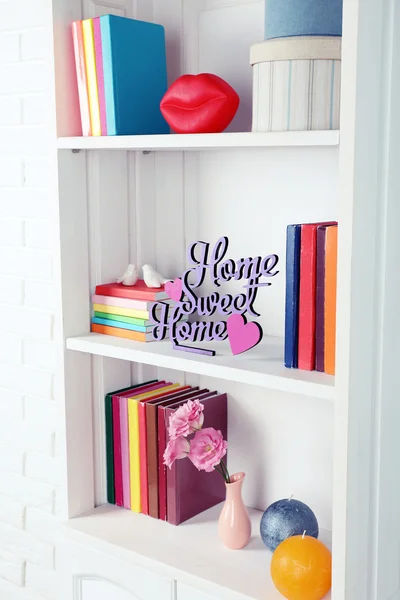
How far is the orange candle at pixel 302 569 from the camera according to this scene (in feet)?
4.66

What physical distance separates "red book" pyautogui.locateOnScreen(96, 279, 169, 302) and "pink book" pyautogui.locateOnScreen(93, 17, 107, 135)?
339mm

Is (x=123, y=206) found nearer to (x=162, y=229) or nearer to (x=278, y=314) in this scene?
(x=162, y=229)

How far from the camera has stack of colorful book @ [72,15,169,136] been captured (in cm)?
160

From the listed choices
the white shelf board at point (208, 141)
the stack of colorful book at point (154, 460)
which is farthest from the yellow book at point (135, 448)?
the white shelf board at point (208, 141)

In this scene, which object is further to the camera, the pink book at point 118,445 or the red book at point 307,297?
the pink book at point 118,445

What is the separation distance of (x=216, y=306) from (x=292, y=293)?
7.0 inches

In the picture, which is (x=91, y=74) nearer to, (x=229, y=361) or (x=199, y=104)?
(x=199, y=104)

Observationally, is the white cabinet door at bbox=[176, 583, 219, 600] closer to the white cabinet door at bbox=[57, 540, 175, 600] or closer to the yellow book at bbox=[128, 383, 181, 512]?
the white cabinet door at bbox=[57, 540, 175, 600]

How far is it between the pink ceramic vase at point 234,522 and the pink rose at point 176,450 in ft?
0.38

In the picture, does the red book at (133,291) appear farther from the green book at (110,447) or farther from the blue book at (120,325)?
the green book at (110,447)

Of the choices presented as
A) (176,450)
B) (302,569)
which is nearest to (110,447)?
(176,450)

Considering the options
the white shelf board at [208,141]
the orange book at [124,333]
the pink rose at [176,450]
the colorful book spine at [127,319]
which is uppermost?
the white shelf board at [208,141]

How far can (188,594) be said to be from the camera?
→ 5.15ft

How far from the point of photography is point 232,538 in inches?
64.5
